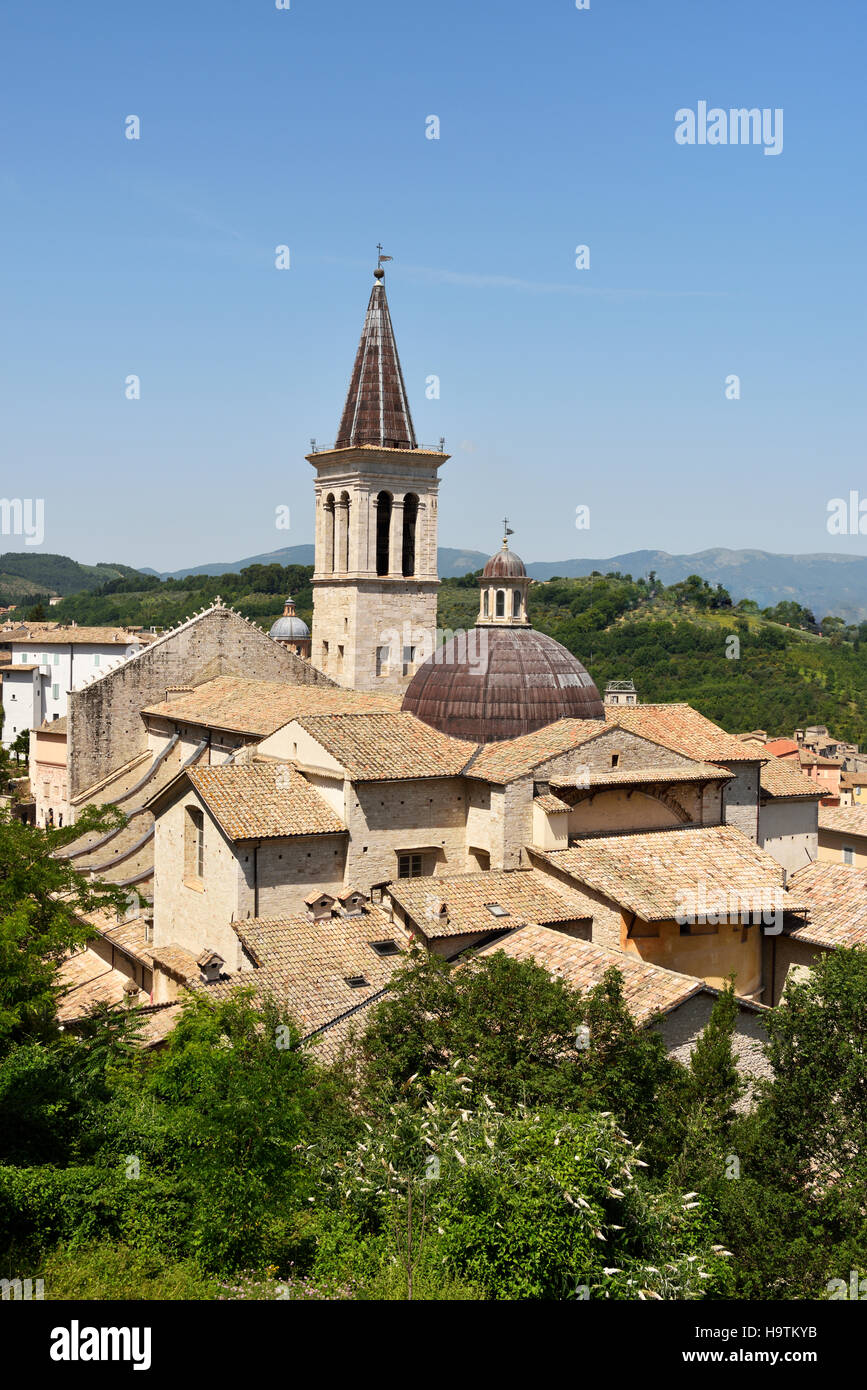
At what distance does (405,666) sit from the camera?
45.8m

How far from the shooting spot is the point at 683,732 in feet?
114

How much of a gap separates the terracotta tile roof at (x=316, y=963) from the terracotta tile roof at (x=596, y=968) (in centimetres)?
248

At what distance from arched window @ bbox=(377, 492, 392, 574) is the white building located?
3176cm

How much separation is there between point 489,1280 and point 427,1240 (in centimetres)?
105

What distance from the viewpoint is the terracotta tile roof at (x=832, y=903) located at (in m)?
25.8

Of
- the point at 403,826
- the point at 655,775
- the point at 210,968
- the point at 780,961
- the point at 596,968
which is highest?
the point at 655,775

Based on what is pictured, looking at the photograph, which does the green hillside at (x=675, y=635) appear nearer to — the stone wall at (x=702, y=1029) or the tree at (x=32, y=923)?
the stone wall at (x=702, y=1029)

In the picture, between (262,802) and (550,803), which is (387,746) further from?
(550,803)

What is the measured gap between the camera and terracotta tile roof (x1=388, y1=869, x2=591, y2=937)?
25.0 metres

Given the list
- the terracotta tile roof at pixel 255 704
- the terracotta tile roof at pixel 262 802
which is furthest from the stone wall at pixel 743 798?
the terracotta tile roof at pixel 262 802

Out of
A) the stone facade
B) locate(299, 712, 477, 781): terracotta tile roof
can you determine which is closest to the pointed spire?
the stone facade

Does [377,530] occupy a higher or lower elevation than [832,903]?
higher

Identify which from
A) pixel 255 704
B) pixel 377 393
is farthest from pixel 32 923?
pixel 377 393

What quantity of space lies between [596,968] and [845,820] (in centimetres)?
2789
